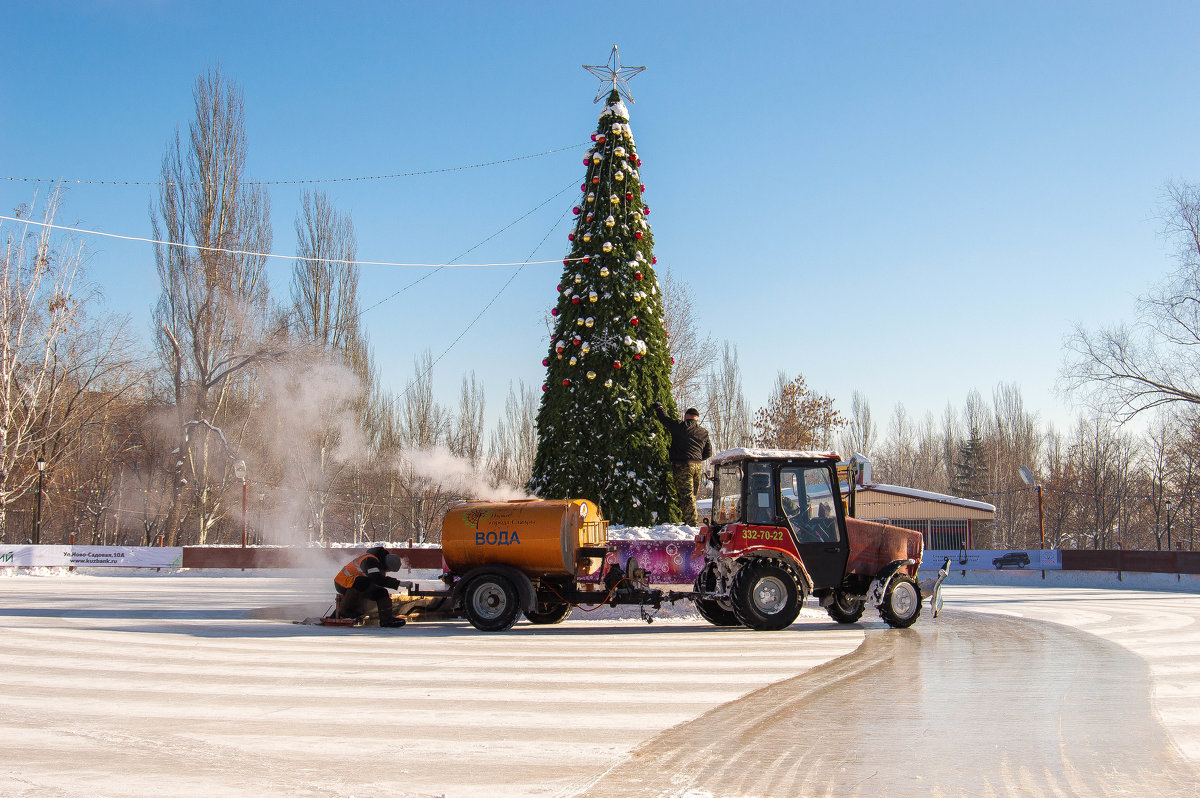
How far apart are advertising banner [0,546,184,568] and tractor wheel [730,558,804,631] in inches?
1082

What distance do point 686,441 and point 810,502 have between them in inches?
178

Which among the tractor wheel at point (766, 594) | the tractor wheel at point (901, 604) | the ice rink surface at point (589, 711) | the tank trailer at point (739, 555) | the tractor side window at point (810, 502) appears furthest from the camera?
the tractor wheel at point (901, 604)

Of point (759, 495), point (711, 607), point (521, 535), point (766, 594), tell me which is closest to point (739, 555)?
point (766, 594)

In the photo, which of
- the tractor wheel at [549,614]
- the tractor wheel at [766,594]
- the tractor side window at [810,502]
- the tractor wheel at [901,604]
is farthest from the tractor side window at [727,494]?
the tractor wheel at [549,614]

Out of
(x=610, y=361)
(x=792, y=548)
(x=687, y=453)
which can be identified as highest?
(x=610, y=361)

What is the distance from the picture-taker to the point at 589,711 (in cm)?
705

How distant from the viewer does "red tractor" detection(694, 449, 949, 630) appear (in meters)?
13.0

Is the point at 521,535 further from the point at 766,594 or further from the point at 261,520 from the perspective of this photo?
the point at 261,520

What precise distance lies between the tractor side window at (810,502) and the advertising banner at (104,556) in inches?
1099

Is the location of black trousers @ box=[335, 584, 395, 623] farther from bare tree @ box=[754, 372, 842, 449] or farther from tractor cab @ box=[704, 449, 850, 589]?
bare tree @ box=[754, 372, 842, 449]

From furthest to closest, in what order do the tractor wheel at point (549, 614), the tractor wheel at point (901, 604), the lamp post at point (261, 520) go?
the lamp post at point (261, 520), the tractor wheel at point (549, 614), the tractor wheel at point (901, 604)

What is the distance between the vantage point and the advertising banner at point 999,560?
32.1 m

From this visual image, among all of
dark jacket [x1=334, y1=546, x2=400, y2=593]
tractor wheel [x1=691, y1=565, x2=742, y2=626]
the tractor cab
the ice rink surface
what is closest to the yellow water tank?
dark jacket [x1=334, y1=546, x2=400, y2=593]

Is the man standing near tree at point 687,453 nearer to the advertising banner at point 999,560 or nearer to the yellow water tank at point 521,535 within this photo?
the yellow water tank at point 521,535
